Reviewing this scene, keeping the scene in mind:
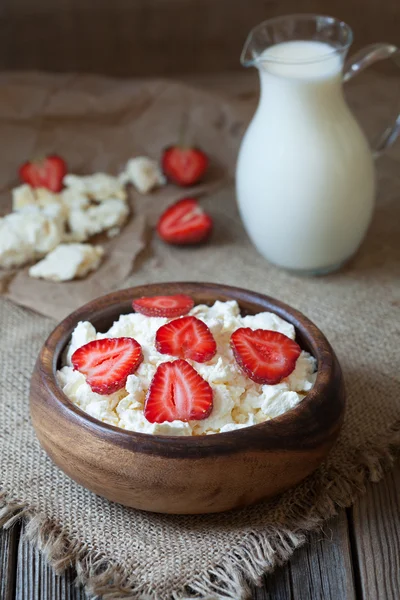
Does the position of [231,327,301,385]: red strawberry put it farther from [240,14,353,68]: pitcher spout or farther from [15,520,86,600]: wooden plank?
[240,14,353,68]: pitcher spout

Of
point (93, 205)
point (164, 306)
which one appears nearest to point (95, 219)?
point (93, 205)

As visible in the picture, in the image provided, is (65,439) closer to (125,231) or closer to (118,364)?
(118,364)

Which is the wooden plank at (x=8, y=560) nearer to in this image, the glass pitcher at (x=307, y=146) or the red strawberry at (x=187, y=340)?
the red strawberry at (x=187, y=340)

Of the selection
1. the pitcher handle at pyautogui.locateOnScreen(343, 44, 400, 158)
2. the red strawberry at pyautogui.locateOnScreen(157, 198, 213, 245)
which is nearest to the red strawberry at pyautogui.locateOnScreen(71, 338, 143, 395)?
the red strawberry at pyautogui.locateOnScreen(157, 198, 213, 245)

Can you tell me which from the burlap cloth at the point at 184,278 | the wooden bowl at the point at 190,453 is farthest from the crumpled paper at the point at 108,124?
the wooden bowl at the point at 190,453

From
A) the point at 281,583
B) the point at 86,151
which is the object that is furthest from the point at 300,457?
the point at 86,151

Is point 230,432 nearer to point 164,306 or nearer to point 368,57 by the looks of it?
point 164,306
